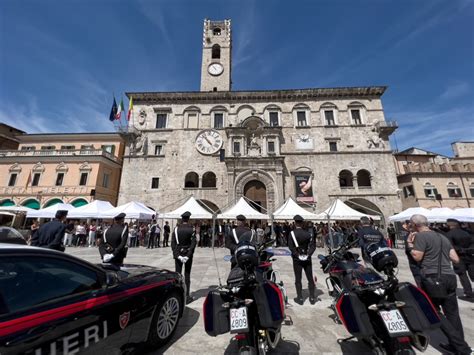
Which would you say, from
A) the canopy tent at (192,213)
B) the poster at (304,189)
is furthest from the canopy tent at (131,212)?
the poster at (304,189)

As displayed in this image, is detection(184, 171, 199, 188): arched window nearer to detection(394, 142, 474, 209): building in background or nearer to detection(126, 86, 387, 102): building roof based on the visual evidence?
detection(126, 86, 387, 102): building roof

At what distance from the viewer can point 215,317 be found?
2494 millimetres

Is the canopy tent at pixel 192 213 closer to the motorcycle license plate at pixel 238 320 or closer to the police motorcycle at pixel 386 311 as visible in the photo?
the motorcycle license plate at pixel 238 320

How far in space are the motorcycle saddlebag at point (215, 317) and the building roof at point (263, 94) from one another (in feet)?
79.0

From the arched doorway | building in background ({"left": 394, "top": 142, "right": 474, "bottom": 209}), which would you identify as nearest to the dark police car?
the arched doorway

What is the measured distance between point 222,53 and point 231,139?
45.3 ft

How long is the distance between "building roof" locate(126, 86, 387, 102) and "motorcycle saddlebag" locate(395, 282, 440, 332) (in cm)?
2398

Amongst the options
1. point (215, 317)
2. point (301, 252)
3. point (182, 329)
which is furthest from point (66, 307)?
point (301, 252)

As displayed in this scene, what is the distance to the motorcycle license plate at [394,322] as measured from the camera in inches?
90.2

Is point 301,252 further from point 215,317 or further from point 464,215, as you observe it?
point 464,215

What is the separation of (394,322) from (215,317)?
2023 mm

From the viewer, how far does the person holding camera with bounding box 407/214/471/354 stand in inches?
113

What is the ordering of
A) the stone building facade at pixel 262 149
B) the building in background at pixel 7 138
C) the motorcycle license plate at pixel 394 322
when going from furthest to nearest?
1. the building in background at pixel 7 138
2. the stone building facade at pixel 262 149
3. the motorcycle license plate at pixel 394 322

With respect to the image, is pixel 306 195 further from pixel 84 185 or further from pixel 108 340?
pixel 84 185
